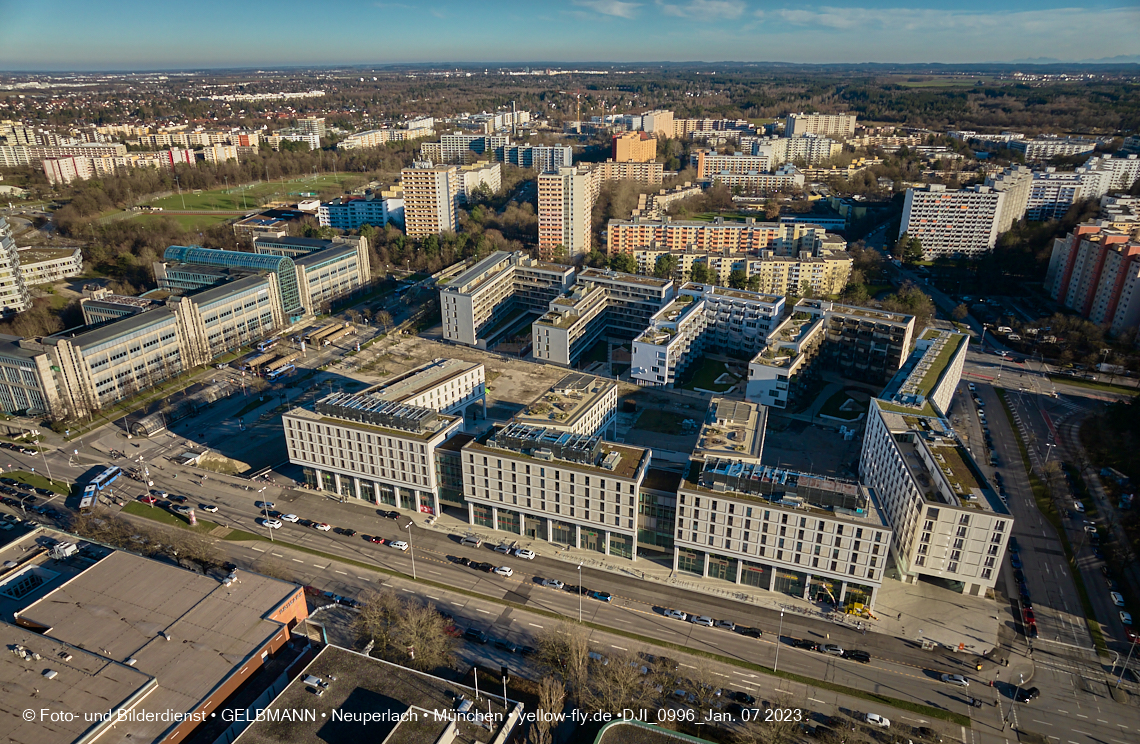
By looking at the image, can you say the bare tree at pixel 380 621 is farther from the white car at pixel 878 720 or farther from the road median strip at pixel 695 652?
the white car at pixel 878 720

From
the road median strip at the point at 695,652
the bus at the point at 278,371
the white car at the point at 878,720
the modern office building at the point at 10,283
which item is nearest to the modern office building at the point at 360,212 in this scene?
the modern office building at the point at 10,283

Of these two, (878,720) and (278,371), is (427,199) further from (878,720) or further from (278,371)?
(878,720)

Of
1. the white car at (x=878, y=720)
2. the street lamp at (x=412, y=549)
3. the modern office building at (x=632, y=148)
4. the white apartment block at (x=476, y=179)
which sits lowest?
the street lamp at (x=412, y=549)

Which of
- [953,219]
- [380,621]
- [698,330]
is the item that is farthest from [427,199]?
[380,621]

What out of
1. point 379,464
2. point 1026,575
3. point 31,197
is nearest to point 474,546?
point 379,464

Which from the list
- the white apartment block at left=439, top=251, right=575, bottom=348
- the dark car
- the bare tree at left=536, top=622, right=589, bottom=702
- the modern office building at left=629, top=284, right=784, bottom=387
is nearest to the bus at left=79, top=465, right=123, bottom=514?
the bare tree at left=536, top=622, right=589, bottom=702

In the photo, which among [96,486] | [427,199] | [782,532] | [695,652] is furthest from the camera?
[427,199]
